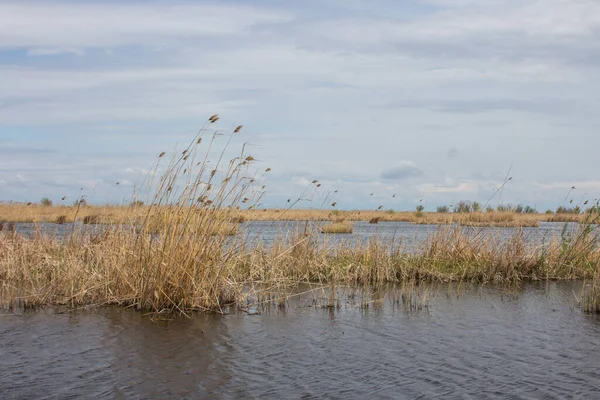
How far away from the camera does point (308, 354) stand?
21.0 feet

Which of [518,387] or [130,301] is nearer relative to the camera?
[518,387]

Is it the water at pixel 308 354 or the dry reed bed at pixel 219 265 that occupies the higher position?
the dry reed bed at pixel 219 265

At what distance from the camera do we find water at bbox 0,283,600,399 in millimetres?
5258

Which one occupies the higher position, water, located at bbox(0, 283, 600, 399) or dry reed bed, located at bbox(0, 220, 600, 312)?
dry reed bed, located at bbox(0, 220, 600, 312)

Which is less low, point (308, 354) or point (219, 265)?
point (219, 265)

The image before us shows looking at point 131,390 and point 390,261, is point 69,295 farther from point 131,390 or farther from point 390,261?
point 390,261

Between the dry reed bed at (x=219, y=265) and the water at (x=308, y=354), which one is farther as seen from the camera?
the dry reed bed at (x=219, y=265)

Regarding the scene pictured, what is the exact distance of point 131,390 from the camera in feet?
16.9

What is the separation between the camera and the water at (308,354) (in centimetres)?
526

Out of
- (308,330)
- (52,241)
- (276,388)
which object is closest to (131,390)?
(276,388)

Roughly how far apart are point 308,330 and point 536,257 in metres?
7.33

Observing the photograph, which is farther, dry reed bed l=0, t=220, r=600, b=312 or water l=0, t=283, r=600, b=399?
dry reed bed l=0, t=220, r=600, b=312

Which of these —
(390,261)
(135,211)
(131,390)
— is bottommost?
(131,390)

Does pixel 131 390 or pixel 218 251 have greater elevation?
pixel 218 251
